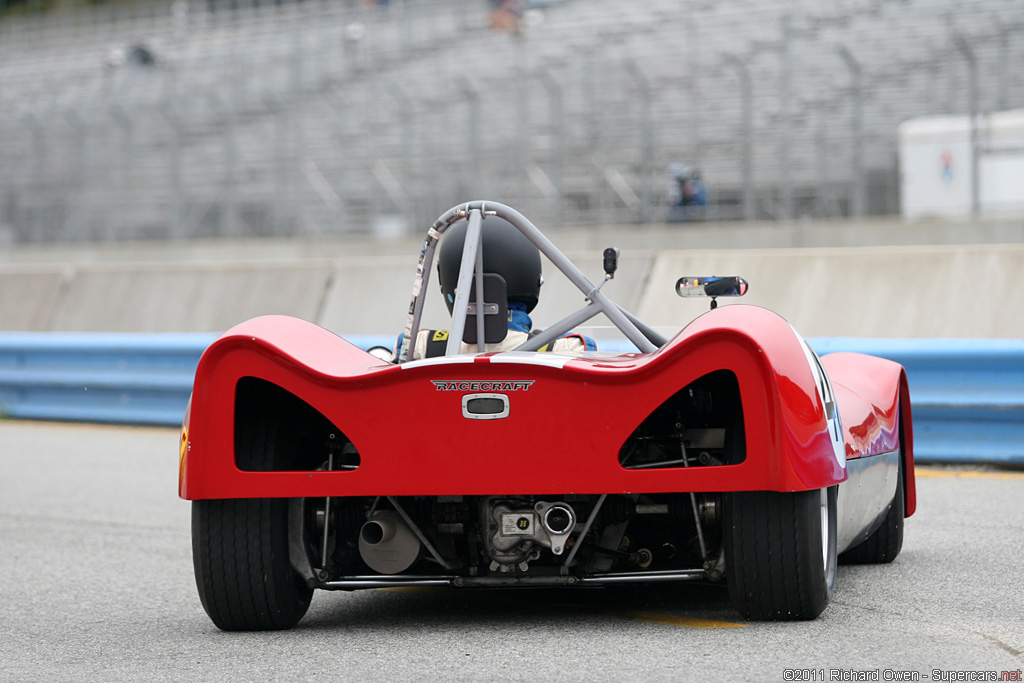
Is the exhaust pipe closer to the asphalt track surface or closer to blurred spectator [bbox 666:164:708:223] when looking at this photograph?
the asphalt track surface

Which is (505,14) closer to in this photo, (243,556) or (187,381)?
(187,381)

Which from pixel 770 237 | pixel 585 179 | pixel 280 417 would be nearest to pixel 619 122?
pixel 585 179

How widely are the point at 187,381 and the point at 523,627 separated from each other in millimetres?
7933

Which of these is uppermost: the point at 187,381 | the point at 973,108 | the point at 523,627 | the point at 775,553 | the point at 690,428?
the point at 690,428

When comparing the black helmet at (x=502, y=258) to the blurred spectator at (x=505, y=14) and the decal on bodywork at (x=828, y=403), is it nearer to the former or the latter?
the decal on bodywork at (x=828, y=403)

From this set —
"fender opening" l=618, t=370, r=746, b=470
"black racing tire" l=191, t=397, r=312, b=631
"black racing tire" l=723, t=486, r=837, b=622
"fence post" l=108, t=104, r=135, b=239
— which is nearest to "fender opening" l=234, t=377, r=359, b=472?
"black racing tire" l=191, t=397, r=312, b=631

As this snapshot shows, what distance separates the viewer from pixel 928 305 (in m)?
10.3

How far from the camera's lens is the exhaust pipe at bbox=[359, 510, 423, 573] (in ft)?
15.0

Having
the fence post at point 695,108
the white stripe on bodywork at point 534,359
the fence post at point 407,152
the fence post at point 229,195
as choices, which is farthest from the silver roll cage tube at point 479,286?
the fence post at point 229,195

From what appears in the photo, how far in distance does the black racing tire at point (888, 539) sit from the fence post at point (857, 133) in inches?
376

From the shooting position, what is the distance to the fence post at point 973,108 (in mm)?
14047

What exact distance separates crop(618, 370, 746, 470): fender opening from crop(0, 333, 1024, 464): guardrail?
178 inches

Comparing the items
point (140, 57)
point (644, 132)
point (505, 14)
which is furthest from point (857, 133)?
point (140, 57)

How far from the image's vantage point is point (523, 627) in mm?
4551
